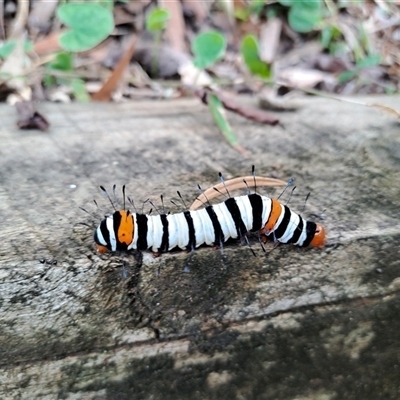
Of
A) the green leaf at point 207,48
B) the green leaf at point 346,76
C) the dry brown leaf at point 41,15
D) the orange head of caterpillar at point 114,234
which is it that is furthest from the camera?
the green leaf at point 346,76

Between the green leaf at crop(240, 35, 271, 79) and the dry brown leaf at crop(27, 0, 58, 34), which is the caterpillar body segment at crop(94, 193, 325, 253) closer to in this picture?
the green leaf at crop(240, 35, 271, 79)

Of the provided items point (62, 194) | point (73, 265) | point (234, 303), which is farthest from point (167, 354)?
point (62, 194)

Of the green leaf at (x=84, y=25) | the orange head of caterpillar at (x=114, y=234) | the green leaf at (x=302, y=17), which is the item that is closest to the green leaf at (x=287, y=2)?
the green leaf at (x=302, y=17)

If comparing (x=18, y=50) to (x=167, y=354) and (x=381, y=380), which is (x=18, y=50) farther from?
(x=381, y=380)

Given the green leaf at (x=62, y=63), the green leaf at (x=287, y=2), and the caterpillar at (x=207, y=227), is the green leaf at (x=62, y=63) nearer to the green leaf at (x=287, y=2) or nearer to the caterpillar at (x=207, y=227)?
the green leaf at (x=287, y=2)

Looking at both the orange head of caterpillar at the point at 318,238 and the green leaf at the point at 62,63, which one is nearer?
the orange head of caterpillar at the point at 318,238

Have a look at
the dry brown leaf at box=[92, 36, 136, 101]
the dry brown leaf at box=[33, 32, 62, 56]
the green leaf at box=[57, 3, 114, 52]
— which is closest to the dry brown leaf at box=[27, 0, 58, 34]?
the dry brown leaf at box=[33, 32, 62, 56]

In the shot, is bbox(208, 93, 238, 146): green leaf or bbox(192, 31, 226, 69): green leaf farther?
bbox(192, 31, 226, 69): green leaf
